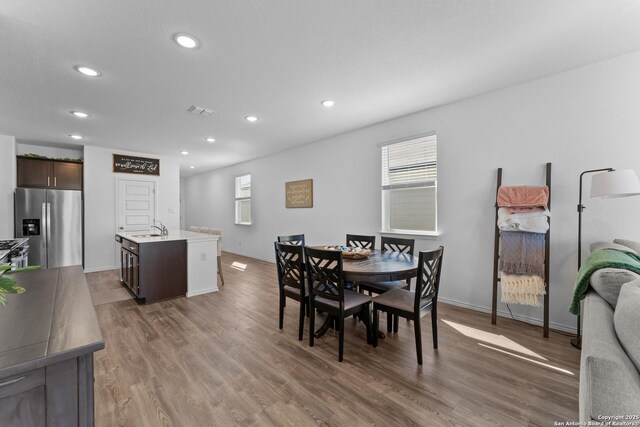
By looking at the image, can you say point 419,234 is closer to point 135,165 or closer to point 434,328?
point 434,328

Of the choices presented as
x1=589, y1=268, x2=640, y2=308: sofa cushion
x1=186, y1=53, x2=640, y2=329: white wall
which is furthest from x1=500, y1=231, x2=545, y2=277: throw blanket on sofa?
x1=589, y1=268, x2=640, y2=308: sofa cushion

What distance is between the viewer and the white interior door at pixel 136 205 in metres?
5.96

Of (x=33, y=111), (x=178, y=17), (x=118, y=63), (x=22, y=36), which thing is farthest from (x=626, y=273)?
(x=33, y=111)

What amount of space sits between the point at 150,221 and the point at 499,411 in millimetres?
7034

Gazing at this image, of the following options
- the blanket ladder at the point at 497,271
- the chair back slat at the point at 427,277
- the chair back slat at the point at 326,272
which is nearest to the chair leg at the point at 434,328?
the chair back slat at the point at 427,277

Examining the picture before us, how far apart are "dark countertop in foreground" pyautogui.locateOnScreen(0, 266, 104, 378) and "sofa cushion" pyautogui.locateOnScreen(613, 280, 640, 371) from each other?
177 cm

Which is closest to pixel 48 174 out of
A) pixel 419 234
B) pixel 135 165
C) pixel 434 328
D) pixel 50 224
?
pixel 50 224

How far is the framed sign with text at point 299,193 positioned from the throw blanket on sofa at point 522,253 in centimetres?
341

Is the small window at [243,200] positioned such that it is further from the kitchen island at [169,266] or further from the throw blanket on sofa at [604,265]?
the throw blanket on sofa at [604,265]

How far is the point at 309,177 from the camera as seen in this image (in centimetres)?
552

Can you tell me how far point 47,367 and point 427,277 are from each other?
229 cm

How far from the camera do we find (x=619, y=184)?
211 cm

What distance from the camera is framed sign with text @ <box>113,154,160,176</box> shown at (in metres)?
5.94

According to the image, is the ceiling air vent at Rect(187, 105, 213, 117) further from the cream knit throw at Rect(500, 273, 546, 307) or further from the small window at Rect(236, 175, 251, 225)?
the cream knit throw at Rect(500, 273, 546, 307)
